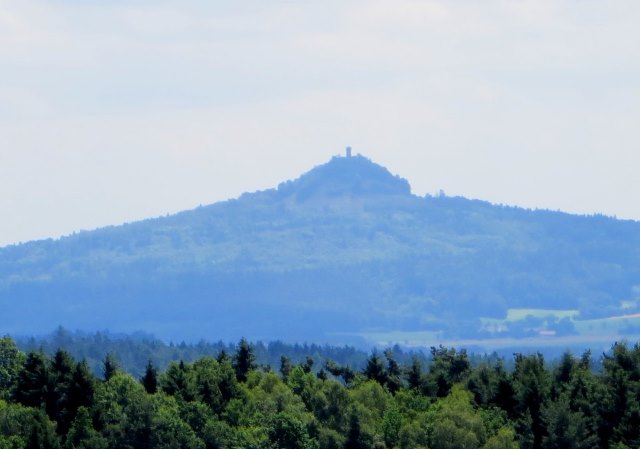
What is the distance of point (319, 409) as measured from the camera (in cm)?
8650

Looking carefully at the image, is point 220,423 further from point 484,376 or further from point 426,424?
point 484,376

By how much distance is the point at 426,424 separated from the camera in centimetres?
8325

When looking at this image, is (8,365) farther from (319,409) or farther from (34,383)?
(319,409)

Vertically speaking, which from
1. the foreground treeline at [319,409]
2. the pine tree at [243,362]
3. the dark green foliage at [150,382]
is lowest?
the foreground treeline at [319,409]

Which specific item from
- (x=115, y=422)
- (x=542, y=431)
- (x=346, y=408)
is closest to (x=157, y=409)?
(x=115, y=422)

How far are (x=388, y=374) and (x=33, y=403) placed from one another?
24.1m

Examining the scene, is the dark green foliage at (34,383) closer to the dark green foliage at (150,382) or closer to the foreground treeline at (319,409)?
the foreground treeline at (319,409)

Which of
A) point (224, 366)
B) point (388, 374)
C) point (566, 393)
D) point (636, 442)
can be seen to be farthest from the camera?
point (388, 374)

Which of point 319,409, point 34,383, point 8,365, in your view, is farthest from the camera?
point 8,365

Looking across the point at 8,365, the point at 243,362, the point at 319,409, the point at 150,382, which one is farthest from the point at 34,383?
the point at 243,362

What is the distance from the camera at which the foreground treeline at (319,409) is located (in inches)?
3219

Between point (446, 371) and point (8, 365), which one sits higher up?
point (8, 365)

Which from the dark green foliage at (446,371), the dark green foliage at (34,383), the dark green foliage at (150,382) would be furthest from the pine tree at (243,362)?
the dark green foliage at (34,383)

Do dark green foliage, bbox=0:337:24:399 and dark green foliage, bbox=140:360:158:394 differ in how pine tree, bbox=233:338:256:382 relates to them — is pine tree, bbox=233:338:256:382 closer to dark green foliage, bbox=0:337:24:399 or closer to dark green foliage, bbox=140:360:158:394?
dark green foliage, bbox=140:360:158:394
